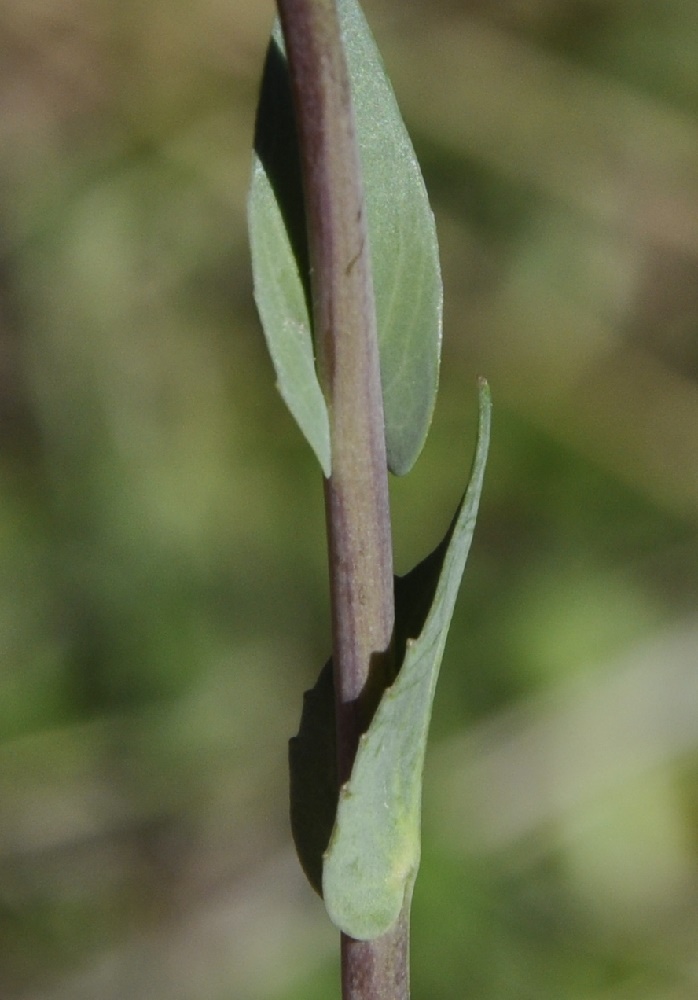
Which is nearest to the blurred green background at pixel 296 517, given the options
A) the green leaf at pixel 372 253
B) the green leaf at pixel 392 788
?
the green leaf at pixel 392 788

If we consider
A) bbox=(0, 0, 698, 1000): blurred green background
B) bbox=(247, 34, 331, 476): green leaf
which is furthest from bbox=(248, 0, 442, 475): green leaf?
bbox=(0, 0, 698, 1000): blurred green background

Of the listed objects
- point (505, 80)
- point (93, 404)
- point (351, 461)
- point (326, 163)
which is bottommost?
point (93, 404)

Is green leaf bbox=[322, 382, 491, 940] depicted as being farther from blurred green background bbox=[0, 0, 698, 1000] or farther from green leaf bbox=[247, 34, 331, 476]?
blurred green background bbox=[0, 0, 698, 1000]

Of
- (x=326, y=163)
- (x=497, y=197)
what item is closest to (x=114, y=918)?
(x=497, y=197)

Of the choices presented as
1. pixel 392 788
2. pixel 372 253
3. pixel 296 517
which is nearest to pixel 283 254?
pixel 372 253

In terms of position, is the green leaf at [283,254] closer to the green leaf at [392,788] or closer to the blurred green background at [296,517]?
the green leaf at [392,788]

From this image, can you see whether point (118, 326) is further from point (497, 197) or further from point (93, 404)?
point (497, 197)
